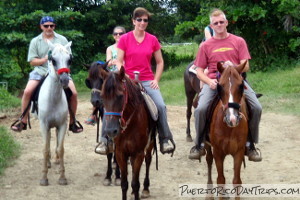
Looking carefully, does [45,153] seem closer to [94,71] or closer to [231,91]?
[94,71]

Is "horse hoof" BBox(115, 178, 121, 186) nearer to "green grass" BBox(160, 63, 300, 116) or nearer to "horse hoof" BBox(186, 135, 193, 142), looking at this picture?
"horse hoof" BBox(186, 135, 193, 142)

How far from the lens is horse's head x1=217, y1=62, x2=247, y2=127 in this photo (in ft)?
17.5

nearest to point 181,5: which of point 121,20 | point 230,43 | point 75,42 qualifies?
point 121,20

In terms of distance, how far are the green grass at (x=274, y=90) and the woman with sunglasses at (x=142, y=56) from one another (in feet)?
23.3

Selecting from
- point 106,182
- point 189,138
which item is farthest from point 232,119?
point 189,138

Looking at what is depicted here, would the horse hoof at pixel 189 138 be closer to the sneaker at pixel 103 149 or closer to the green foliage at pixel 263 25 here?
the sneaker at pixel 103 149

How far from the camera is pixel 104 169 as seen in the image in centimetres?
840

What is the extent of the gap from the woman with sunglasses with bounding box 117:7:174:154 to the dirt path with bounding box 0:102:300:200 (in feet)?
3.59

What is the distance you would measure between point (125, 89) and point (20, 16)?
14150 mm

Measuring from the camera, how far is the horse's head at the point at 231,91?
5.32 m

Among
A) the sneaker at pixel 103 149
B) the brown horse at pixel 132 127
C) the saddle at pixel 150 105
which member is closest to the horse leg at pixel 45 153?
the sneaker at pixel 103 149

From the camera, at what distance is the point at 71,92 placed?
8.12 m

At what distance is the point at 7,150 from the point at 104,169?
2045 mm

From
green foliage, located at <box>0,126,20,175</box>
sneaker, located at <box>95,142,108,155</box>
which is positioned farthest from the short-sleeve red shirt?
green foliage, located at <box>0,126,20,175</box>
